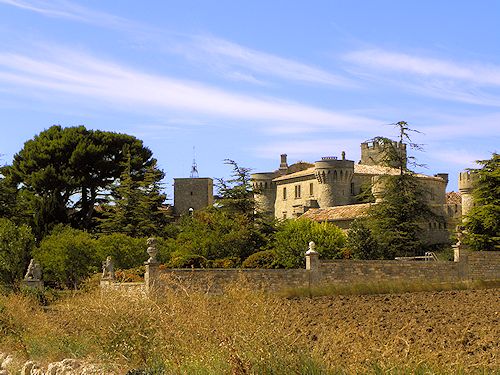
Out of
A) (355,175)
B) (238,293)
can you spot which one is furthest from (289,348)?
(355,175)

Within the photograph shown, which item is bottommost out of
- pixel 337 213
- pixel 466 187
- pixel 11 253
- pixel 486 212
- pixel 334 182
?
pixel 11 253

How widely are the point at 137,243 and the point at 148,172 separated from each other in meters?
18.0

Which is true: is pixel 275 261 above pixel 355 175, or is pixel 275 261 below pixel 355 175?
below

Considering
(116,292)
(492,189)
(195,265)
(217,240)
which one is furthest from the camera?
(492,189)

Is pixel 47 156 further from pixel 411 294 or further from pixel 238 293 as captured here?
pixel 238 293

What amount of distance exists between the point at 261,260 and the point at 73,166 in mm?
27420

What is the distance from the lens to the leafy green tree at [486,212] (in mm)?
47825

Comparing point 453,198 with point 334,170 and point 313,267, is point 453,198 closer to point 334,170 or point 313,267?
point 334,170

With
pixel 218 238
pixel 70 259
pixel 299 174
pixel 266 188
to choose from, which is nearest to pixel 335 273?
pixel 218 238

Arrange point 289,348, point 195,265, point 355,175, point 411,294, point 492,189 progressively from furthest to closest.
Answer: point 355,175, point 492,189, point 195,265, point 411,294, point 289,348

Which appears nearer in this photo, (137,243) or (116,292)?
(116,292)

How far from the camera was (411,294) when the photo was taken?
31.6 metres

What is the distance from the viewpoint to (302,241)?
45781 millimetres

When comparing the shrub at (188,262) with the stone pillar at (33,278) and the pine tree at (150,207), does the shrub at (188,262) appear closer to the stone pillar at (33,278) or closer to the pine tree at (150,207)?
the stone pillar at (33,278)
